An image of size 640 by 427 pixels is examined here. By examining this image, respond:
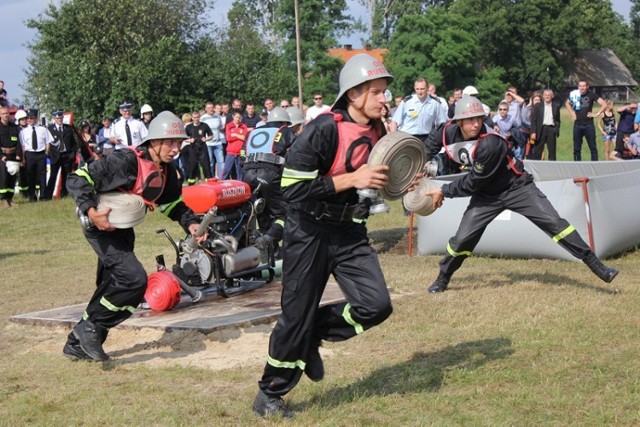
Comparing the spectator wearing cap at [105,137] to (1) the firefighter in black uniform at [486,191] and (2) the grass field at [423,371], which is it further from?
(1) the firefighter in black uniform at [486,191]

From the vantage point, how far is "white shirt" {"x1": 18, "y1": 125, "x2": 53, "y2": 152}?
71.0 feet

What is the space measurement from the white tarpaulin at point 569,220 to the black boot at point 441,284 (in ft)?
5.49

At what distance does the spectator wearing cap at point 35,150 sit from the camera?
2164cm

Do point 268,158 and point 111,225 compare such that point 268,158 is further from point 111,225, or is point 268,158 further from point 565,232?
point 111,225

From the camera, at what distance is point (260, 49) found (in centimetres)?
4291

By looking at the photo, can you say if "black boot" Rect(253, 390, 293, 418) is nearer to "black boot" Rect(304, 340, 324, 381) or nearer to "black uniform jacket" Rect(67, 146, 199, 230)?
"black boot" Rect(304, 340, 324, 381)

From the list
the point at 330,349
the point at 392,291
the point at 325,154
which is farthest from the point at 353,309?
the point at 392,291

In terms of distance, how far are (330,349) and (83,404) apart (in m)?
2.12

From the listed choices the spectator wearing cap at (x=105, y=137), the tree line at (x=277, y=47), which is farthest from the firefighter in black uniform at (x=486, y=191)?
the tree line at (x=277, y=47)

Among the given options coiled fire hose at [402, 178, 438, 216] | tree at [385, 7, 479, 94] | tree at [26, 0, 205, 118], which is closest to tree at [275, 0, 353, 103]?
tree at [385, 7, 479, 94]

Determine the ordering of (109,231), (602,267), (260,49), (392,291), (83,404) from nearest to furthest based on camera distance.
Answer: (83,404) < (109,231) < (602,267) < (392,291) < (260,49)

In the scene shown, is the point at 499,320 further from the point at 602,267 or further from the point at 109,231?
the point at 109,231

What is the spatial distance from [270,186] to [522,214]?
3042mm

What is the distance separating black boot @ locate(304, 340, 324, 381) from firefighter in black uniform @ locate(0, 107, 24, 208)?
16.8 m
